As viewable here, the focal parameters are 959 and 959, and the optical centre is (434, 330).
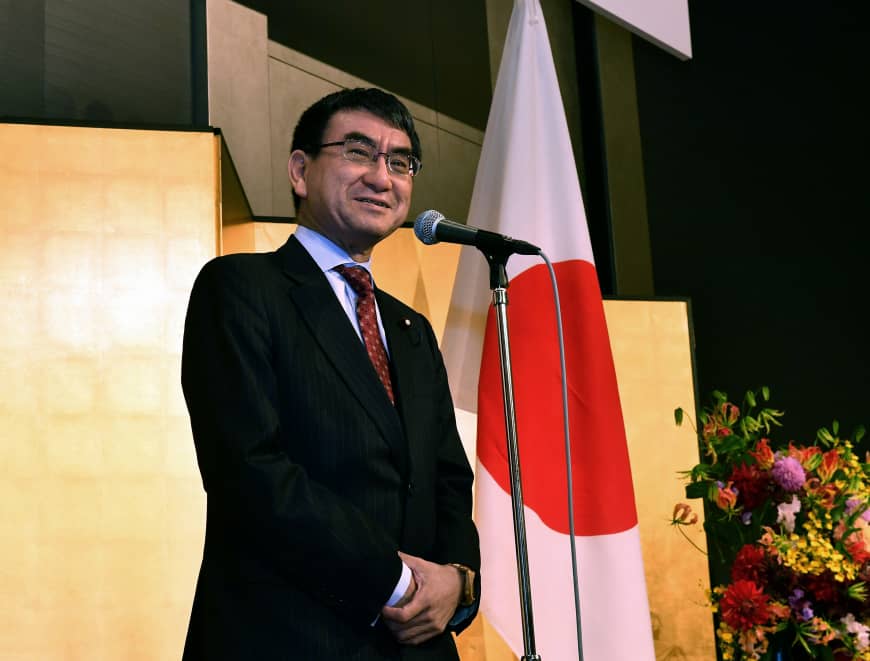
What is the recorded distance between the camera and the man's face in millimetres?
1820

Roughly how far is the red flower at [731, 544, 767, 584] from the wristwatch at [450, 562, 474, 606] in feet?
3.71

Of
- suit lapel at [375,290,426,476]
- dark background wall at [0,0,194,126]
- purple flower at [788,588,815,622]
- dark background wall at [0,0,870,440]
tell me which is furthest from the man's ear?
dark background wall at [0,0,870,440]

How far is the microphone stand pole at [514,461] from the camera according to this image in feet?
4.84

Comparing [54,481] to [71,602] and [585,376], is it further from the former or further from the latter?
[585,376]

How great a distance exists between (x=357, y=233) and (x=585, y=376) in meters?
1.16

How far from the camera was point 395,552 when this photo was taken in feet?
4.80

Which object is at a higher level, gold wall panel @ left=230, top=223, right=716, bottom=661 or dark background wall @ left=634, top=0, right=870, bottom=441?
dark background wall @ left=634, top=0, right=870, bottom=441

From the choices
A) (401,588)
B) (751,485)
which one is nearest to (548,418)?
(751,485)

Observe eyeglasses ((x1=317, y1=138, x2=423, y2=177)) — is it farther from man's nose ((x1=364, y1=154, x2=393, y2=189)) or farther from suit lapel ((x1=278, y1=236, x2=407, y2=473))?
suit lapel ((x1=278, y1=236, x2=407, y2=473))

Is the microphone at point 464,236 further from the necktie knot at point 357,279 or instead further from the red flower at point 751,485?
the red flower at point 751,485

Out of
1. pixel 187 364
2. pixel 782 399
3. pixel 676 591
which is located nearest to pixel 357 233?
pixel 187 364

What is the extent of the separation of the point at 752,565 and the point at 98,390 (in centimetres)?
173

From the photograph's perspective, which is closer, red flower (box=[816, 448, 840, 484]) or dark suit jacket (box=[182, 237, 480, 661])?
dark suit jacket (box=[182, 237, 480, 661])

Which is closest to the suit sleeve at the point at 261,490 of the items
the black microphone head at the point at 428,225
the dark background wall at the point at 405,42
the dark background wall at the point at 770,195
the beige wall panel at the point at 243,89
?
the black microphone head at the point at 428,225
